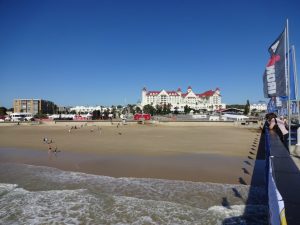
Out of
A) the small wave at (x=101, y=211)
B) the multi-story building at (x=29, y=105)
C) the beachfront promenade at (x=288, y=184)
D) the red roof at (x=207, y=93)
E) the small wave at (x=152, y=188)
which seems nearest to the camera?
the beachfront promenade at (x=288, y=184)

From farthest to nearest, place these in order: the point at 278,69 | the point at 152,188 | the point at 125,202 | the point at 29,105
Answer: the point at 29,105 < the point at 278,69 < the point at 152,188 < the point at 125,202

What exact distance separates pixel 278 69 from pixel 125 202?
7545 mm

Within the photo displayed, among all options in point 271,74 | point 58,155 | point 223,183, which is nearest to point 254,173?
point 223,183

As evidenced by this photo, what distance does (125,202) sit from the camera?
29.2 ft

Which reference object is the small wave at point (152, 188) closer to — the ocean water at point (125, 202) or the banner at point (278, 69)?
the ocean water at point (125, 202)

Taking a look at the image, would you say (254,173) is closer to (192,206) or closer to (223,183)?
(223,183)

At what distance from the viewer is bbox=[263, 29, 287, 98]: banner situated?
1092 cm

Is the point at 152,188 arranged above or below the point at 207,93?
below

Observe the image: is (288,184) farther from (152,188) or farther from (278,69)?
(278,69)

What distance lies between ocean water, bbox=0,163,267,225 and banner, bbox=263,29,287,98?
395 cm

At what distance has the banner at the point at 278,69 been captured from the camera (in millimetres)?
10922

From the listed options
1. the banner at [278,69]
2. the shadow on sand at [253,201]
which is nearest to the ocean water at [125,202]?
the shadow on sand at [253,201]

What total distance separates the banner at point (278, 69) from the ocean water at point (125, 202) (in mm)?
3951

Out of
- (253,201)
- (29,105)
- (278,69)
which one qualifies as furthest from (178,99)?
(253,201)
